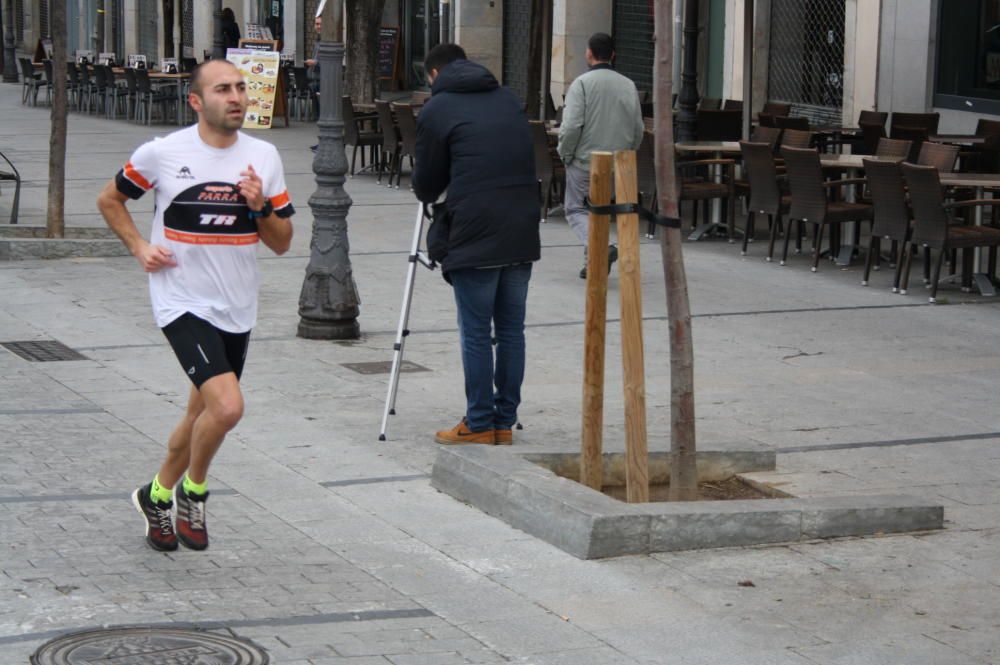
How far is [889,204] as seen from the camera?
538 inches

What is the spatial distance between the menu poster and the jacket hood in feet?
36.1

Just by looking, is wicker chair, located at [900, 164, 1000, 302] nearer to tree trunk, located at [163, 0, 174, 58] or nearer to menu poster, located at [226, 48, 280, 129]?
menu poster, located at [226, 48, 280, 129]

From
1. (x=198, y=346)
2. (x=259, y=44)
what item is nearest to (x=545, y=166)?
(x=198, y=346)

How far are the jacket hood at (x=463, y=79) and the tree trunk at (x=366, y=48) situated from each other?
687 inches

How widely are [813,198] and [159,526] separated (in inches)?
359

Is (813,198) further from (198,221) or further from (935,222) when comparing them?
(198,221)

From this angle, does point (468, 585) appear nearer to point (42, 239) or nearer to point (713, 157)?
point (42, 239)

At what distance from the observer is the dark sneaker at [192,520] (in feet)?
21.4

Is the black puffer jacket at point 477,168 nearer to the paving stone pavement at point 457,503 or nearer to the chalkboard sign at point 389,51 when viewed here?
the paving stone pavement at point 457,503

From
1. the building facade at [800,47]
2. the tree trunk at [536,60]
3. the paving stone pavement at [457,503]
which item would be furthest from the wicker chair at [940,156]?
the tree trunk at [536,60]

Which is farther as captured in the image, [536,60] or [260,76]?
[536,60]

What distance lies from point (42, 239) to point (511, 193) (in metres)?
7.99

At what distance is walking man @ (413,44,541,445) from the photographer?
7.96m

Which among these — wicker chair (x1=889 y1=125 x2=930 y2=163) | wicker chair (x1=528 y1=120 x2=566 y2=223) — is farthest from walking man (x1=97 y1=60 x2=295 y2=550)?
wicker chair (x1=528 y1=120 x2=566 y2=223)
